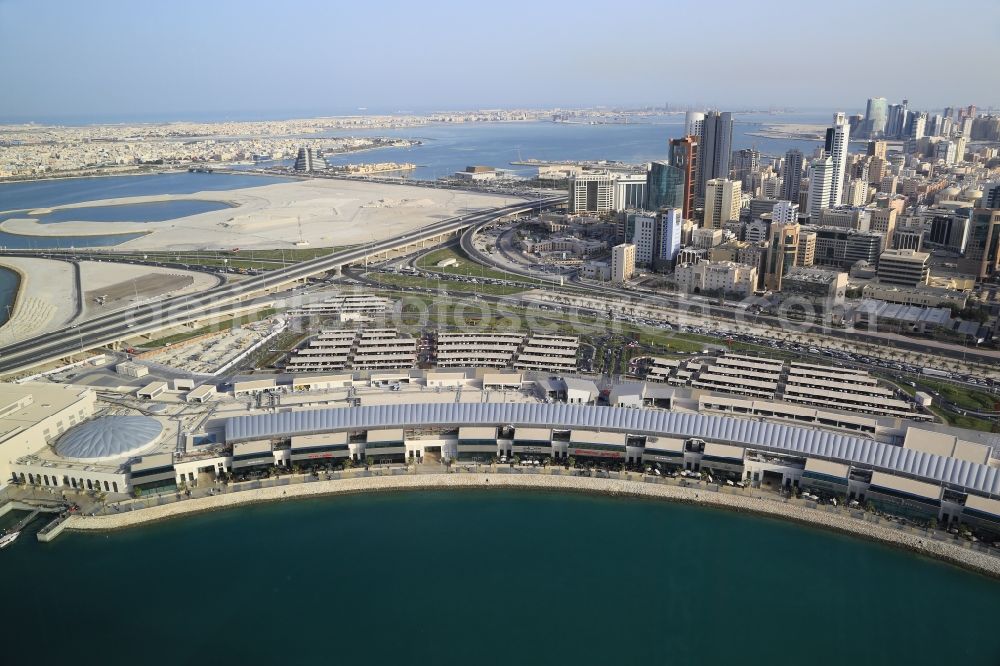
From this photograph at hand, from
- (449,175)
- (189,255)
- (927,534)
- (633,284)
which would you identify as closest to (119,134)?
(449,175)

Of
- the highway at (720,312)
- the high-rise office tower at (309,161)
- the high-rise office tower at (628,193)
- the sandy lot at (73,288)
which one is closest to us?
the highway at (720,312)

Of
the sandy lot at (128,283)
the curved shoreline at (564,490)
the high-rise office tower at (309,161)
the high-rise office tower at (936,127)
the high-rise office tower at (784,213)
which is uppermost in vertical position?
the high-rise office tower at (936,127)

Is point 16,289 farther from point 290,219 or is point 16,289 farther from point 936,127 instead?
point 936,127

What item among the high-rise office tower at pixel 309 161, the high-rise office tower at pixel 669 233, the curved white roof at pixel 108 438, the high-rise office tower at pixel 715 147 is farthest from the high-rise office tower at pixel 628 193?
the high-rise office tower at pixel 309 161

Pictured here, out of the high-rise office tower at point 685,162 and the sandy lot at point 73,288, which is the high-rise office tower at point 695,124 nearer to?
the high-rise office tower at point 685,162

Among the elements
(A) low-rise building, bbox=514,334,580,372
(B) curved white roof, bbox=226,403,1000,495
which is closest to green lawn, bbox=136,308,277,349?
(B) curved white roof, bbox=226,403,1000,495

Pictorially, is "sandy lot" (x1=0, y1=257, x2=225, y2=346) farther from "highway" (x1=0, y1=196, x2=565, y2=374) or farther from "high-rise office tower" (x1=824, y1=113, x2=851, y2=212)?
"high-rise office tower" (x1=824, y1=113, x2=851, y2=212)

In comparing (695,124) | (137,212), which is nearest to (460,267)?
(695,124)
